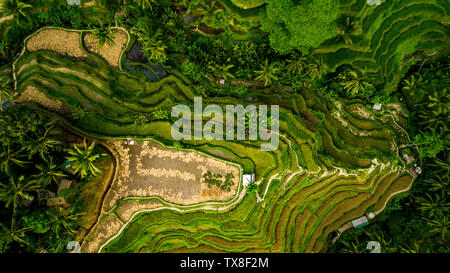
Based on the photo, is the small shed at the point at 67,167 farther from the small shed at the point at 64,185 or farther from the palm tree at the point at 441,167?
the palm tree at the point at 441,167

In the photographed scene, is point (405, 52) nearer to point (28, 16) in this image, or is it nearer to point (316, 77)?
point (316, 77)

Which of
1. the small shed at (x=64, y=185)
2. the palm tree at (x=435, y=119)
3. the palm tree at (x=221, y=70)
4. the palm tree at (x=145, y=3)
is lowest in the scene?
the small shed at (x=64, y=185)

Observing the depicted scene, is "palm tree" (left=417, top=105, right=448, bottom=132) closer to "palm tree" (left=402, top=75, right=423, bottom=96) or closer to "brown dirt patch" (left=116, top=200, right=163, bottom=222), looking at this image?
"palm tree" (left=402, top=75, right=423, bottom=96)

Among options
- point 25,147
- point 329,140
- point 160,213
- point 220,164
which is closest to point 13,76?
point 25,147

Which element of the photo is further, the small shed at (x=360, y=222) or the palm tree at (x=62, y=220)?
the small shed at (x=360, y=222)

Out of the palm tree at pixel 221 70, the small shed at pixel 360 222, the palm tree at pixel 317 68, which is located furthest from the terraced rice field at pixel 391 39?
the small shed at pixel 360 222

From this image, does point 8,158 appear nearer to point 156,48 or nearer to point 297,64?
point 156,48
